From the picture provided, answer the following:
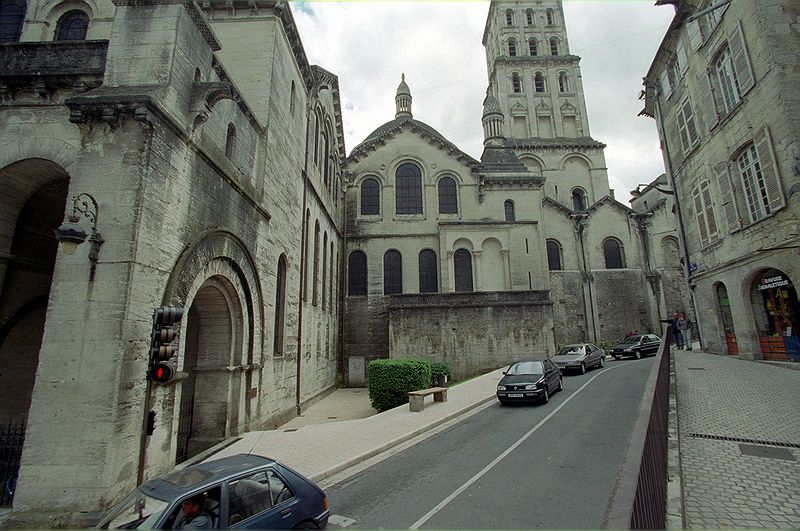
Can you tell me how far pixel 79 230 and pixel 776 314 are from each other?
21494mm

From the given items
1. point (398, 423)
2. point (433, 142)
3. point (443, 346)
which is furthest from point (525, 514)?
point (433, 142)

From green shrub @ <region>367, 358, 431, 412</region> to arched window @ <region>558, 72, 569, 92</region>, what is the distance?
40369 mm

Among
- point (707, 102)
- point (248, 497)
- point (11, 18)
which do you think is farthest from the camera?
point (707, 102)

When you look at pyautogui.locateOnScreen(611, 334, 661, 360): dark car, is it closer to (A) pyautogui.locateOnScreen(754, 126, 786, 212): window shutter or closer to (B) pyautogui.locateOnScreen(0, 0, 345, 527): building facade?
(A) pyautogui.locateOnScreen(754, 126, 786, 212): window shutter

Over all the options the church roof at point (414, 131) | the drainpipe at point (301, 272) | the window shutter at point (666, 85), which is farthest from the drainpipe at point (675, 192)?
the drainpipe at point (301, 272)

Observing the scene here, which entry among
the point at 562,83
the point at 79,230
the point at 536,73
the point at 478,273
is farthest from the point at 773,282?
the point at 536,73

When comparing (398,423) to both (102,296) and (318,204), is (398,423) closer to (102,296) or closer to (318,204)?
(102,296)

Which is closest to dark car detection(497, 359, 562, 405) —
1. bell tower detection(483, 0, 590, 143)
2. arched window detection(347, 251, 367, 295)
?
arched window detection(347, 251, 367, 295)

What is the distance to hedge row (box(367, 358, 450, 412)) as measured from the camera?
49.7 ft

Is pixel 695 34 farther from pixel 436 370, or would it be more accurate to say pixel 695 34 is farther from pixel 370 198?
pixel 436 370

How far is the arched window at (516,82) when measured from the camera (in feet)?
144

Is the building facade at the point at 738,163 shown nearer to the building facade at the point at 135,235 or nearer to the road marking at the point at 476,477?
the road marking at the point at 476,477

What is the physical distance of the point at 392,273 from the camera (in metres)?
26.5

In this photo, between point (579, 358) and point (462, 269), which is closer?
point (579, 358)
